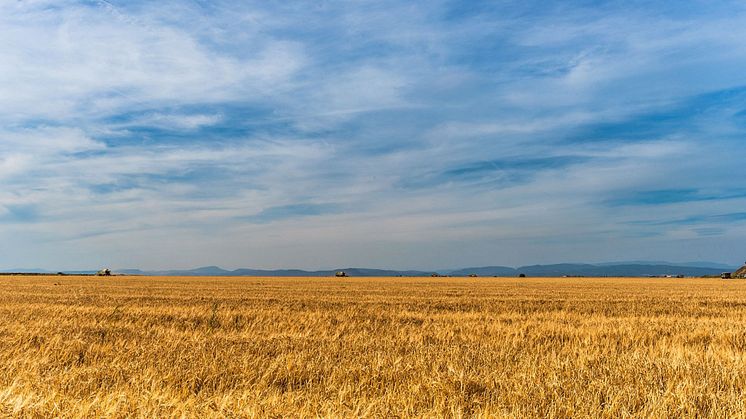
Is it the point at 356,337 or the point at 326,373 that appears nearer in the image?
the point at 326,373

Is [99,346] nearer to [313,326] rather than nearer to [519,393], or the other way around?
[313,326]

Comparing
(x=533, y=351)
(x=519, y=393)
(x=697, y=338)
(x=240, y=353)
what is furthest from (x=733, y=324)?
(x=240, y=353)

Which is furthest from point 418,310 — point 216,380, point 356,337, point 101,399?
point 101,399

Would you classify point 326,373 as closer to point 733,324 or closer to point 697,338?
point 697,338

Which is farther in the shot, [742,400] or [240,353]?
[240,353]

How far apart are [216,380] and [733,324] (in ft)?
49.3

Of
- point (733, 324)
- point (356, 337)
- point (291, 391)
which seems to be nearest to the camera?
point (291, 391)

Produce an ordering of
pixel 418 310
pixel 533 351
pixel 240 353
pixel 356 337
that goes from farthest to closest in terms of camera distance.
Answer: pixel 418 310 → pixel 356 337 → pixel 533 351 → pixel 240 353

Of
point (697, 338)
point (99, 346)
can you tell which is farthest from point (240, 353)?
point (697, 338)

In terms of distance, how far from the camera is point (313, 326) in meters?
13.6

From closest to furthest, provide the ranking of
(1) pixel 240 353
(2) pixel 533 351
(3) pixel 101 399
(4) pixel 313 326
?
(3) pixel 101 399 < (1) pixel 240 353 < (2) pixel 533 351 < (4) pixel 313 326

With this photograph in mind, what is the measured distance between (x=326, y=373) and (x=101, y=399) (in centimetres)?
279

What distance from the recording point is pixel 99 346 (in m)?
9.70

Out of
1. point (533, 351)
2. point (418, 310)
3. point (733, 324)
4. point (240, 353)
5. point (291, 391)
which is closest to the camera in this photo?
point (291, 391)
